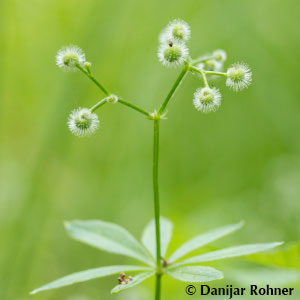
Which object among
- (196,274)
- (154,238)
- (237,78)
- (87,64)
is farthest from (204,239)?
(87,64)

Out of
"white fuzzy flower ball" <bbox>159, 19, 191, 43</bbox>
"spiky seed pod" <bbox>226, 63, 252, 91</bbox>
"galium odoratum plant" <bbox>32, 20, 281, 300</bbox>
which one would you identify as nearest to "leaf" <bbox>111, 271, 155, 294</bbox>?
"galium odoratum plant" <bbox>32, 20, 281, 300</bbox>

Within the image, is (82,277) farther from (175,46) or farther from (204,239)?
(175,46)

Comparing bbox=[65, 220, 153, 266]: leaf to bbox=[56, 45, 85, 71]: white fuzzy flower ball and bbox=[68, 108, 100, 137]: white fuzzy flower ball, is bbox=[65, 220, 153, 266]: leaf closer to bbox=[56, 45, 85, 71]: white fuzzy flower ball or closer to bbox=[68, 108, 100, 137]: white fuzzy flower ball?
bbox=[68, 108, 100, 137]: white fuzzy flower ball

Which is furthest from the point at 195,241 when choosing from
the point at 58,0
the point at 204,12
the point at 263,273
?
the point at 58,0

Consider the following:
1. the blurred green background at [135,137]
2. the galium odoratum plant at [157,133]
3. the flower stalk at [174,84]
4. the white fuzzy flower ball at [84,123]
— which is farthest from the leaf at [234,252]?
the blurred green background at [135,137]

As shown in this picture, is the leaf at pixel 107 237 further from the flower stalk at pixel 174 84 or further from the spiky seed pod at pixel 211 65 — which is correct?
the spiky seed pod at pixel 211 65

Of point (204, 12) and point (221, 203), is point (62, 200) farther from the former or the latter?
point (204, 12)

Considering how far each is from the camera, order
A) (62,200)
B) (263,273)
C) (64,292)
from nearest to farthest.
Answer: (263,273) → (64,292) → (62,200)

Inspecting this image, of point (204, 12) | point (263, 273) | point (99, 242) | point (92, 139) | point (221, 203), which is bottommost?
point (99, 242)
